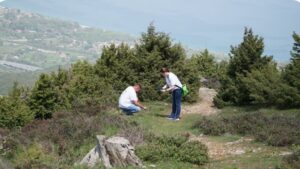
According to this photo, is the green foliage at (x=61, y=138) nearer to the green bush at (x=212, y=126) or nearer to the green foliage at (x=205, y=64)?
the green bush at (x=212, y=126)

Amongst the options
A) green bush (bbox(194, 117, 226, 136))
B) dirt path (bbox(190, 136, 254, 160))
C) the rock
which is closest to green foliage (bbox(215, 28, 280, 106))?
green bush (bbox(194, 117, 226, 136))

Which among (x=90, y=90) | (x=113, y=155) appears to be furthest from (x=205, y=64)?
(x=113, y=155)

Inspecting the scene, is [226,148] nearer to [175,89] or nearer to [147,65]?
[175,89]

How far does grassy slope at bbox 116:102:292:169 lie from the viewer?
38.3 ft

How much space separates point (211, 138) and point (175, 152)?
355cm

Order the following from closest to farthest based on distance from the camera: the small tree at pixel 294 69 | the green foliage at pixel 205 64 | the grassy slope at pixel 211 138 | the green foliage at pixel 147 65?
the grassy slope at pixel 211 138 < the small tree at pixel 294 69 < the green foliage at pixel 147 65 < the green foliage at pixel 205 64

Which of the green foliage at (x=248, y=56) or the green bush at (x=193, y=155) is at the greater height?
the green foliage at (x=248, y=56)

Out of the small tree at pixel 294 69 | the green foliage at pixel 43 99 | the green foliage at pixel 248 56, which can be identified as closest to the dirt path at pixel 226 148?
the small tree at pixel 294 69

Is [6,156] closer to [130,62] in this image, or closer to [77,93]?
[77,93]

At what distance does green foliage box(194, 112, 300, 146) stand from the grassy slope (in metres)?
0.31

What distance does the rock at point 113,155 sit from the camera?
11.9 meters

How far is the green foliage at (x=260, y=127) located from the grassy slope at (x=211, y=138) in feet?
1.03

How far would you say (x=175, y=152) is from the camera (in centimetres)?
1271

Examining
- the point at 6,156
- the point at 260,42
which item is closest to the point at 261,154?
the point at 6,156
